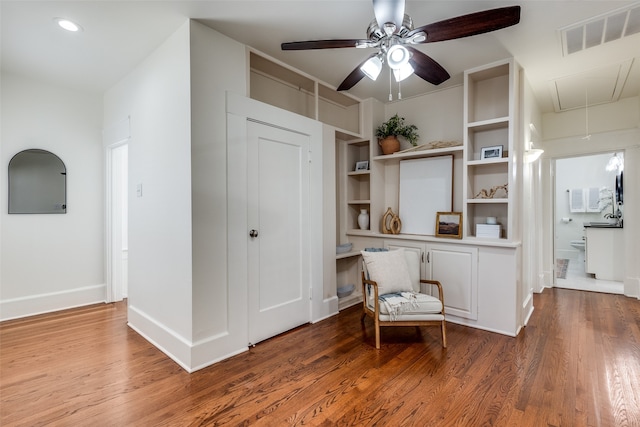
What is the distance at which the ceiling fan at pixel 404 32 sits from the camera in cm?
167

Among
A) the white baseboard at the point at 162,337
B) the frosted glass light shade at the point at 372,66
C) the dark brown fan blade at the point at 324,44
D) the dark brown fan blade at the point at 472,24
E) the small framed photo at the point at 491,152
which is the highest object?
the dark brown fan blade at the point at 324,44

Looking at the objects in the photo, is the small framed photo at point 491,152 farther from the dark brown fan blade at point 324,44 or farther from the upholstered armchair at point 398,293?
the dark brown fan blade at point 324,44

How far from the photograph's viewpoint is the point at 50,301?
3.53 meters

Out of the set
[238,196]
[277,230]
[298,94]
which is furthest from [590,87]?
[238,196]

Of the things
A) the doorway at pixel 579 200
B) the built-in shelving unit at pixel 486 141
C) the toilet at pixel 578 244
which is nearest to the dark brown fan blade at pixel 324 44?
the built-in shelving unit at pixel 486 141

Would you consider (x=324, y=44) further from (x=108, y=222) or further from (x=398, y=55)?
(x=108, y=222)

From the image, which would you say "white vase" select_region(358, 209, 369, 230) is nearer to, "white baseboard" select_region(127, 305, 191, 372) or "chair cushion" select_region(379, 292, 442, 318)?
"chair cushion" select_region(379, 292, 442, 318)

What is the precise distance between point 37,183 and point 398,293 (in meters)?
4.16

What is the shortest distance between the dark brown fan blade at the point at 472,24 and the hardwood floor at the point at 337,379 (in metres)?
2.30

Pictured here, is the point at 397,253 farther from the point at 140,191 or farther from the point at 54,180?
the point at 54,180

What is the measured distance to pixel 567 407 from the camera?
1.87 m

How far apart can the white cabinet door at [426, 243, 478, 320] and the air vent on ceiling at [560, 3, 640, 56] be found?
6.58 feet

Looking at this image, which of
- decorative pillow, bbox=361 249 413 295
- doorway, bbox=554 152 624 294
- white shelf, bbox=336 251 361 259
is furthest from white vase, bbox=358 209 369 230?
doorway, bbox=554 152 624 294

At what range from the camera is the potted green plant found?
387 centimetres
